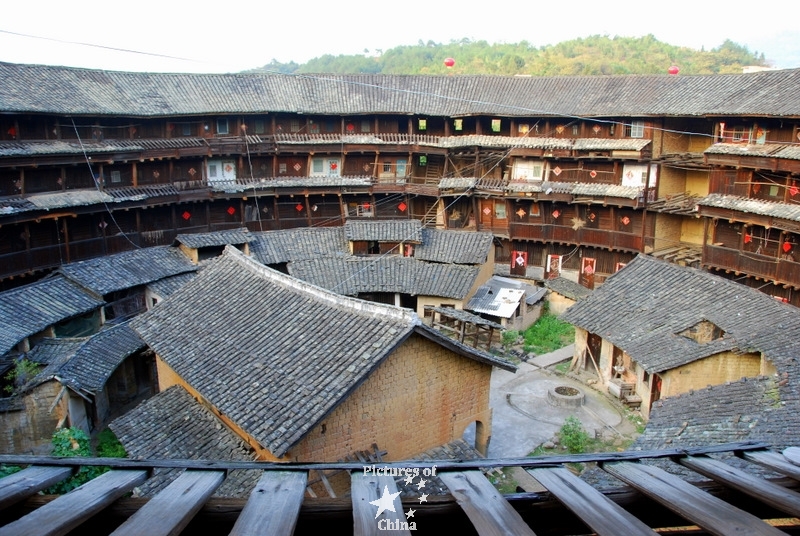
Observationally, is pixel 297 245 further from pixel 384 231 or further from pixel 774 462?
pixel 774 462

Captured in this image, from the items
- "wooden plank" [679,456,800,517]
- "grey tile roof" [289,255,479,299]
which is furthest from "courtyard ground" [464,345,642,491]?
"wooden plank" [679,456,800,517]

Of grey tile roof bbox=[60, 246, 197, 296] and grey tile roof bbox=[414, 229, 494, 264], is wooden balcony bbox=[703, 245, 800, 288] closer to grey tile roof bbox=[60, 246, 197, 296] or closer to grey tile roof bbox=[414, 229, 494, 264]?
grey tile roof bbox=[414, 229, 494, 264]

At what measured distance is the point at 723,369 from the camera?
2225cm

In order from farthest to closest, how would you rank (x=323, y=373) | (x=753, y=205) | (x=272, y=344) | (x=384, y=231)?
(x=384, y=231) → (x=753, y=205) → (x=272, y=344) → (x=323, y=373)

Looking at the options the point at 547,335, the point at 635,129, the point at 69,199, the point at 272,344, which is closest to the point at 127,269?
the point at 69,199

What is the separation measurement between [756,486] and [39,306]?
27376mm

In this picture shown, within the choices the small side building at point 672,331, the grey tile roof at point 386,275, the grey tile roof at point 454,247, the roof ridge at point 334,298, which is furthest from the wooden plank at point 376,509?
the grey tile roof at point 454,247

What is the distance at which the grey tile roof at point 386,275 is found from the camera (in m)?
33.3

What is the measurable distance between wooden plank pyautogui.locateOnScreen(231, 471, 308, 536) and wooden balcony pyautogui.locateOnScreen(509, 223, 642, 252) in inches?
1500

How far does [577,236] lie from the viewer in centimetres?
4122

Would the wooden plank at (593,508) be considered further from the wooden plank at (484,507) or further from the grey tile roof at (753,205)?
the grey tile roof at (753,205)

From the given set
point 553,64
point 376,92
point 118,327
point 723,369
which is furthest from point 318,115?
point 553,64

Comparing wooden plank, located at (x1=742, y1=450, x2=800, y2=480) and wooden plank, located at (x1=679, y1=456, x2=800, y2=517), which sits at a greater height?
wooden plank, located at (x1=679, y1=456, x2=800, y2=517)

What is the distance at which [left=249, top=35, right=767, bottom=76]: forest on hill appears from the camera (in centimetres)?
8456
